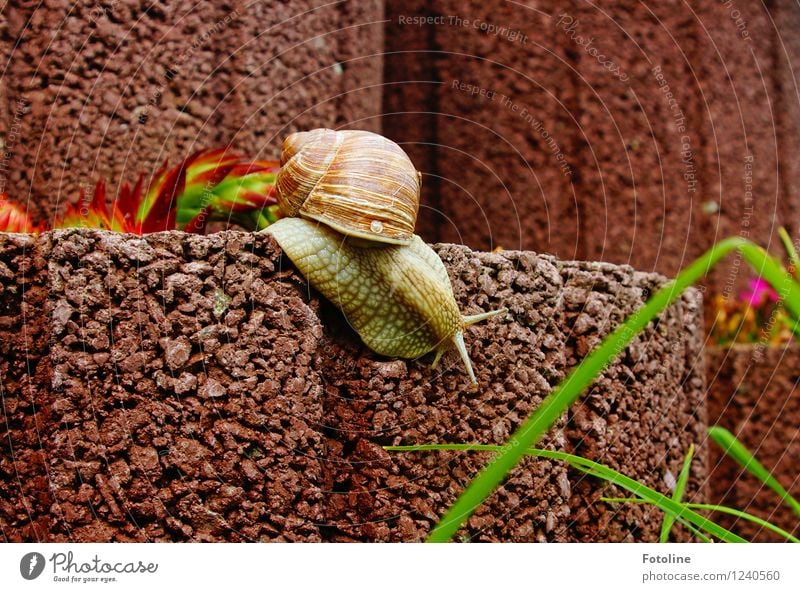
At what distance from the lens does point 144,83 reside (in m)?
1.62

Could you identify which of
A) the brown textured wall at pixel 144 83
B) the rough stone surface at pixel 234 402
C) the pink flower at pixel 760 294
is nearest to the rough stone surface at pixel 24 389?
the rough stone surface at pixel 234 402

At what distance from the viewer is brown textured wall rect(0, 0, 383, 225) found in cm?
155

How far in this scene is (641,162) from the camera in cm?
228

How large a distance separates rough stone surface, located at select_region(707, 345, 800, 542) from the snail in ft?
4.12

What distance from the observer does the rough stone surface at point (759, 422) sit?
2.07 metres

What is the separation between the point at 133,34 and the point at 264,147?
0.35 m

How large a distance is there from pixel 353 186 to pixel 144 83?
765 mm

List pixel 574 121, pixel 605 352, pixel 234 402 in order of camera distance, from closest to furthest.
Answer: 1. pixel 605 352
2. pixel 234 402
3. pixel 574 121

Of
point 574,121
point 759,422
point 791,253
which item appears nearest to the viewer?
point 791,253

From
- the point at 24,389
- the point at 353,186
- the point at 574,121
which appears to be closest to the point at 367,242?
the point at 353,186

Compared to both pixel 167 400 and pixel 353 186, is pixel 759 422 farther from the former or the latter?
pixel 167 400

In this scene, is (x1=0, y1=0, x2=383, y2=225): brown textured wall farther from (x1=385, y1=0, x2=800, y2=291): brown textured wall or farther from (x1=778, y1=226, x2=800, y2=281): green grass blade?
(x1=778, y1=226, x2=800, y2=281): green grass blade

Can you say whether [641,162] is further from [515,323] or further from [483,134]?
[515,323]
